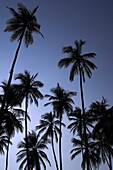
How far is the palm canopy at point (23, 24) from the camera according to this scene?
1296 inches

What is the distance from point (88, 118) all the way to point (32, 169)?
15.8m

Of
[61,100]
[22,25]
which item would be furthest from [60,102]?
[22,25]

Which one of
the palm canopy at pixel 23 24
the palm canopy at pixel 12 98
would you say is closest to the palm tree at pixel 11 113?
the palm canopy at pixel 12 98

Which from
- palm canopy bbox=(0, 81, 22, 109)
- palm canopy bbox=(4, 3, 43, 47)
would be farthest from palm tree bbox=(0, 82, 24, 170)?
palm canopy bbox=(4, 3, 43, 47)

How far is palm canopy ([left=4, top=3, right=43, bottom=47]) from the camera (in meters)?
32.9

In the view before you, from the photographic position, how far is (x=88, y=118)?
46219 mm

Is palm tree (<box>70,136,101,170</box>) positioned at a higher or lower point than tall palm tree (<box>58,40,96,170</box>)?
lower

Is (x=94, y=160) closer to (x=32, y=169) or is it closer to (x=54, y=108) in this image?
(x=32, y=169)

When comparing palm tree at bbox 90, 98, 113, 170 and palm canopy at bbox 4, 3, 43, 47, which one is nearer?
palm canopy at bbox 4, 3, 43, 47

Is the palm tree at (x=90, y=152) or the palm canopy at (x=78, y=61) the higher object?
the palm canopy at (x=78, y=61)

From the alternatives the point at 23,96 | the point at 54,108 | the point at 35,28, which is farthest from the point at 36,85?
the point at 35,28

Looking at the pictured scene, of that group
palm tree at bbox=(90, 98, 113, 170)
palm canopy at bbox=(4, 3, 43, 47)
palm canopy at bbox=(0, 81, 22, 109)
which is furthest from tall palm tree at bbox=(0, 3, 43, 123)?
palm tree at bbox=(90, 98, 113, 170)

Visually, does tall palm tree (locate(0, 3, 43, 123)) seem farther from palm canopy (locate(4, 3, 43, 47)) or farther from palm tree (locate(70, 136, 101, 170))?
palm tree (locate(70, 136, 101, 170))

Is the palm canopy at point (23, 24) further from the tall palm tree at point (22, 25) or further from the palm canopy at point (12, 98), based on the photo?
the palm canopy at point (12, 98)
